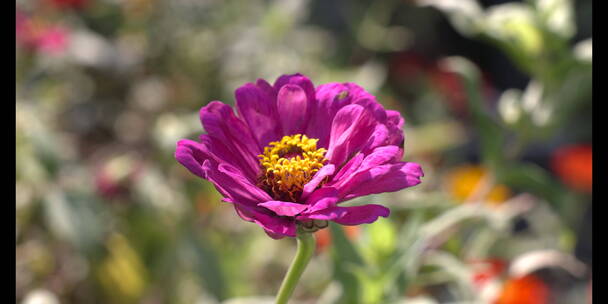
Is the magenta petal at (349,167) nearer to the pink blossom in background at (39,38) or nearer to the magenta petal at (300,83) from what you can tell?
the magenta petal at (300,83)

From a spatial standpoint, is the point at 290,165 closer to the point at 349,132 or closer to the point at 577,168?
the point at 349,132

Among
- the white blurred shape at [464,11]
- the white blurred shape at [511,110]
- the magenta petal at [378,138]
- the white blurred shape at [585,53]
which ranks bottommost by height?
the magenta petal at [378,138]

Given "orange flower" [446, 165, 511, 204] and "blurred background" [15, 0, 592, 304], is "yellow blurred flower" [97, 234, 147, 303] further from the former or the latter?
"orange flower" [446, 165, 511, 204]

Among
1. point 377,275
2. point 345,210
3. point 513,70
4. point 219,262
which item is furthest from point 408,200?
point 513,70

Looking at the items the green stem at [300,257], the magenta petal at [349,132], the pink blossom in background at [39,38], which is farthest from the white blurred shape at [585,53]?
the pink blossom in background at [39,38]

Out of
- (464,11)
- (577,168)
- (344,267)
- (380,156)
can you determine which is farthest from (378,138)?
(577,168)

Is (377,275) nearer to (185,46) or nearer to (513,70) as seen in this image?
(185,46)
